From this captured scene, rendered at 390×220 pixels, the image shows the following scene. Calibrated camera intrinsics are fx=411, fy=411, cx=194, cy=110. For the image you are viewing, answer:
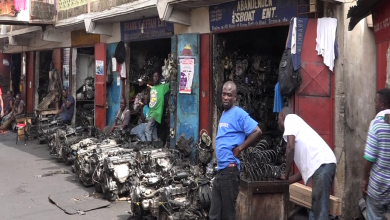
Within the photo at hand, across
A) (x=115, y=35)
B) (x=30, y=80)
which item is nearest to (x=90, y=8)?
(x=115, y=35)

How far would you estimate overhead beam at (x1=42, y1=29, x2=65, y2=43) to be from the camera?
1588 centimetres

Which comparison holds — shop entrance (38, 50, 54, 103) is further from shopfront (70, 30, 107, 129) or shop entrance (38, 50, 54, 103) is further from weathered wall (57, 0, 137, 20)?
weathered wall (57, 0, 137, 20)

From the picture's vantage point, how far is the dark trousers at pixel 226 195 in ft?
16.2

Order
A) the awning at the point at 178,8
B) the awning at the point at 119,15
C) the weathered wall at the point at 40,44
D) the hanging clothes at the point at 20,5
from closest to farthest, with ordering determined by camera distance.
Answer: the awning at the point at 178,8 < the awning at the point at 119,15 < the hanging clothes at the point at 20,5 < the weathered wall at the point at 40,44

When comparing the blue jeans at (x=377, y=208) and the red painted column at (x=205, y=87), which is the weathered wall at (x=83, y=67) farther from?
the blue jeans at (x=377, y=208)

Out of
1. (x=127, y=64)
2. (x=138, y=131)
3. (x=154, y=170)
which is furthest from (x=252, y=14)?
(x=127, y=64)

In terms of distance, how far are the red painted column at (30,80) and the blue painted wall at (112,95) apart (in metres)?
7.03

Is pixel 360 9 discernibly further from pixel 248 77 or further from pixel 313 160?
pixel 248 77

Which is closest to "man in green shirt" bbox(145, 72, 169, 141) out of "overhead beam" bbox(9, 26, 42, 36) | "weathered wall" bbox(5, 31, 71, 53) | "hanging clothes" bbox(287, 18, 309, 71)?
"hanging clothes" bbox(287, 18, 309, 71)

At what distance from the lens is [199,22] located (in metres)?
9.83

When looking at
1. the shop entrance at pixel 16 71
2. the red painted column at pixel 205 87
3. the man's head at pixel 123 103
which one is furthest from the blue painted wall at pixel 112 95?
the shop entrance at pixel 16 71

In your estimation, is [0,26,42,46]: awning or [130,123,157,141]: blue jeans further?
[0,26,42,46]: awning

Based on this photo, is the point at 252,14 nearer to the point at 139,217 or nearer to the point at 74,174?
Result: the point at 139,217

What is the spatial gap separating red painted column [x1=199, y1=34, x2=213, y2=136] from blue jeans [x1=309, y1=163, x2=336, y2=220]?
4580 mm
